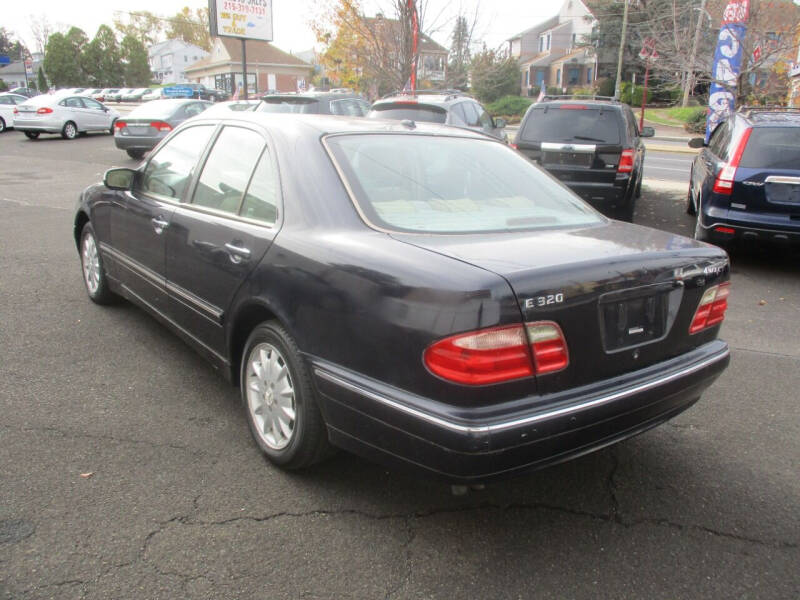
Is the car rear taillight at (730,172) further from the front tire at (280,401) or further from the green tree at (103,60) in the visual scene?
the green tree at (103,60)

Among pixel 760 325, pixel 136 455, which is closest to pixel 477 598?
pixel 136 455

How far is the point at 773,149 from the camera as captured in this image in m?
6.71

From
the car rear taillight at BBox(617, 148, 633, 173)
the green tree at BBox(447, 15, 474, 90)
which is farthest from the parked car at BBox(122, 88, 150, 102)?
the car rear taillight at BBox(617, 148, 633, 173)

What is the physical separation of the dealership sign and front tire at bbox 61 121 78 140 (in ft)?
24.7

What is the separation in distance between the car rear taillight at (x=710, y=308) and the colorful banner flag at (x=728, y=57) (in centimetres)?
1317

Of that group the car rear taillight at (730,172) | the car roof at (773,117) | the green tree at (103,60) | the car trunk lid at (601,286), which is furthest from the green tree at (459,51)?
the green tree at (103,60)

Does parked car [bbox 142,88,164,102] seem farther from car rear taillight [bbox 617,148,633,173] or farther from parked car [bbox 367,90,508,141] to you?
car rear taillight [bbox 617,148,633,173]

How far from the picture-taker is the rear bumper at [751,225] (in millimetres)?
6480

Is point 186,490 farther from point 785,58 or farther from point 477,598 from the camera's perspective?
point 785,58

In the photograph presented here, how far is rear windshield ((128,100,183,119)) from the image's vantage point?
16.2m

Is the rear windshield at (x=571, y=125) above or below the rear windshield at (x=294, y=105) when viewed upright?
below

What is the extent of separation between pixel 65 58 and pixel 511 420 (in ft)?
285

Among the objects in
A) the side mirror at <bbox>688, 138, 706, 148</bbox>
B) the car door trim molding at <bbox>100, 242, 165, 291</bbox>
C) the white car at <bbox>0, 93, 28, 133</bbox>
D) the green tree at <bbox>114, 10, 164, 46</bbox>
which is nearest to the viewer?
the car door trim molding at <bbox>100, 242, 165, 291</bbox>

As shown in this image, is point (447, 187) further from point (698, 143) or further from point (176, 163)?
point (698, 143)
